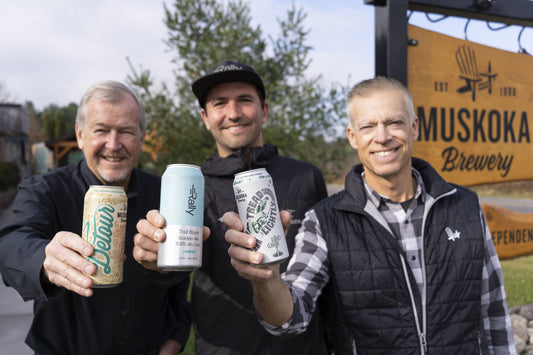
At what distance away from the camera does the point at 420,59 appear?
3090 millimetres

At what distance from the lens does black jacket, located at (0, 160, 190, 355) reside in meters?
1.78

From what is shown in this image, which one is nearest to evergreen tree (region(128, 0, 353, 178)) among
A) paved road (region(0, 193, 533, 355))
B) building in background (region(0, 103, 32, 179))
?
paved road (region(0, 193, 533, 355))

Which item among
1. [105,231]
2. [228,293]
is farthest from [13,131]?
[105,231]

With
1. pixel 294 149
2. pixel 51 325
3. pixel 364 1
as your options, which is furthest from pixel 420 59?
pixel 294 149

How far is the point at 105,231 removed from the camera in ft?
4.62

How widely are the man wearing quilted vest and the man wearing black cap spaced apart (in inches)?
11.5

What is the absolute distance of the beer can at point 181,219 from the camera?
1.36 metres

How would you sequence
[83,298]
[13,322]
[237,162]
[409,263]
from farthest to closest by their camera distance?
1. [13,322]
2. [237,162]
3. [83,298]
4. [409,263]

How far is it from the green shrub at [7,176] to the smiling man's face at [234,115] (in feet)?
65.1

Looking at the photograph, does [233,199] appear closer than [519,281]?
Yes

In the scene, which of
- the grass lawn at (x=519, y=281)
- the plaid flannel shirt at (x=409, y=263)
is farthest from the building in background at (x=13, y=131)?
the plaid flannel shirt at (x=409, y=263)

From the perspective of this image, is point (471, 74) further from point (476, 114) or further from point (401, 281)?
point (401, 281)

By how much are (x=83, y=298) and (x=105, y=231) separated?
2.16 feet

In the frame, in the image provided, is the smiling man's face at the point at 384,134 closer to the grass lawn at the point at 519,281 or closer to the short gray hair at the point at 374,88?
the short gray hair at the point at 374,88
